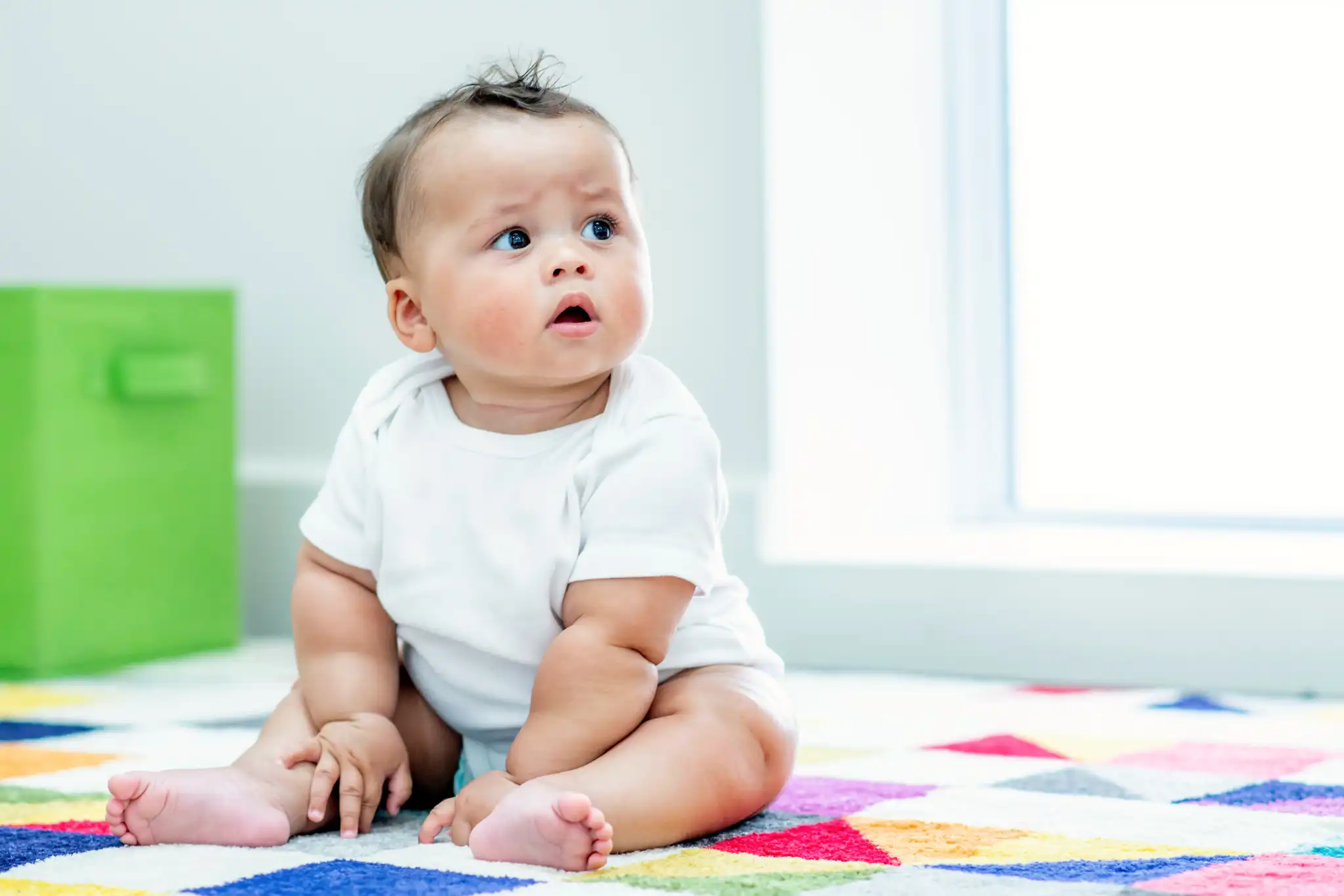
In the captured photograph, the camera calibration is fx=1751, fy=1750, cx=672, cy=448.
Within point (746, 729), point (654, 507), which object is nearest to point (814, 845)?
point (746, 729)

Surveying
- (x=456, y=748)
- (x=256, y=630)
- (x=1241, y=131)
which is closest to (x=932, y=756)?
(x=456, y=748)

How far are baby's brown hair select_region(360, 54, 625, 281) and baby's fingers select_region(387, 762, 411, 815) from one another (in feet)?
0.92

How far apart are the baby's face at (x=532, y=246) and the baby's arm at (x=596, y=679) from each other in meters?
0.13

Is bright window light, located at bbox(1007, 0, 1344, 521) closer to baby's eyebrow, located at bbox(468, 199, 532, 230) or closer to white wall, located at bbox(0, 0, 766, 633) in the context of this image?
white wall, located at bbox(0, 0, 766, 633)

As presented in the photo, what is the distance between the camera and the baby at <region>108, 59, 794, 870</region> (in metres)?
0.90

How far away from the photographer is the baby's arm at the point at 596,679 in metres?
0.90

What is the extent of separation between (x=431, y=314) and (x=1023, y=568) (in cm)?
73

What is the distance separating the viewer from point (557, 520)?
0.94 metres

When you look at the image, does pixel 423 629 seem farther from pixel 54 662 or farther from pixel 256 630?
pixel 256 630

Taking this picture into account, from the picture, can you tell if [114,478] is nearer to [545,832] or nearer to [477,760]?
[477,760]

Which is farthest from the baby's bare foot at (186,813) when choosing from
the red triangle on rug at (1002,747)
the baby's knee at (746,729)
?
the red triangle on rug at (1002,747)

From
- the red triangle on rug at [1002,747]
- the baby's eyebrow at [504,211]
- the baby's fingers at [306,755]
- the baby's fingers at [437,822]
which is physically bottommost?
the red triangle on rug at [1002,747]

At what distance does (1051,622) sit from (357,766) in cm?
76

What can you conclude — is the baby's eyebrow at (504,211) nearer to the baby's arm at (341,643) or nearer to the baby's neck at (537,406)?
the baby's neck at (537,406)
